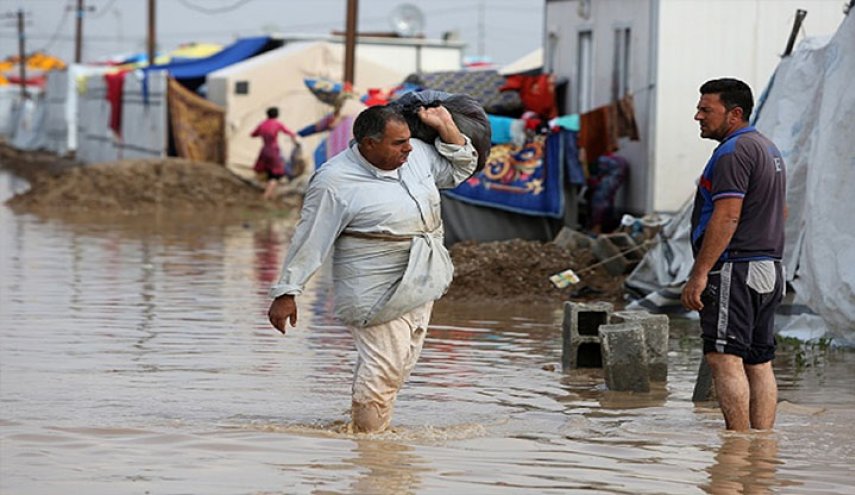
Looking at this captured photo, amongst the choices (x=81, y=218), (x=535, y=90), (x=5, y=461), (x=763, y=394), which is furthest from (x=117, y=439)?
(x=81, y=218)

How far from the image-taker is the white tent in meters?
31.6

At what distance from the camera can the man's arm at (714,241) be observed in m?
7.12

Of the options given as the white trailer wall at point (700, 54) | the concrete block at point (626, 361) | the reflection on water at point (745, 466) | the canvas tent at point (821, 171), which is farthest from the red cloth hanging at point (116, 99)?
the reflection on water at point (745, 466)

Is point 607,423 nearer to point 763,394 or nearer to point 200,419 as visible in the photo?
point 763,394

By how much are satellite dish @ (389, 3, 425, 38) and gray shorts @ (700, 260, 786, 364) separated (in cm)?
2798

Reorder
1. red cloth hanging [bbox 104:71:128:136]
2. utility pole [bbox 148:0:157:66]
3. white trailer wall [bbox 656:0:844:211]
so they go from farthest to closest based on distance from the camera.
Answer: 1. utility pole [bbox 148:0:157:66]
2. red cloth hanging [bbox 104:71:128:136]
3. white trailer wall [bbox 656:0:844:211]

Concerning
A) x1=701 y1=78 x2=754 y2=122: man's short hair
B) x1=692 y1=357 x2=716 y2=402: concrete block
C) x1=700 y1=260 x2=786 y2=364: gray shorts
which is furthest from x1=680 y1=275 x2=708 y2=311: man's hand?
x1=692 y1=357 x2=716 y2=402: concrete block

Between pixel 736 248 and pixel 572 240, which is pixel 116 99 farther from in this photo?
pixel 736 248

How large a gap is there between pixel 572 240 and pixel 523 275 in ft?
4.87

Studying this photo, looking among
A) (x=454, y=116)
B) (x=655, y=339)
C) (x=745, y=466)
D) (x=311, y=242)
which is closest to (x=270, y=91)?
(x=655, y=339)

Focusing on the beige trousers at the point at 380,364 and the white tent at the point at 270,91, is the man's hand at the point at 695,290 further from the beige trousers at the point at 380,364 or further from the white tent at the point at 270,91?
the white tent at the point at 270,91

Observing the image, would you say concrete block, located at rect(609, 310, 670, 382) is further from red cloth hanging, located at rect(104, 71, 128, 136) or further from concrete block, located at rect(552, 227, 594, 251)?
red cloth hanging, located at rect(104, 71, 128, 136)

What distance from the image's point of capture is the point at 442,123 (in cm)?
729

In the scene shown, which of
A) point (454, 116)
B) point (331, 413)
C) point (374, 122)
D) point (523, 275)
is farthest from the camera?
point (523, 275)
